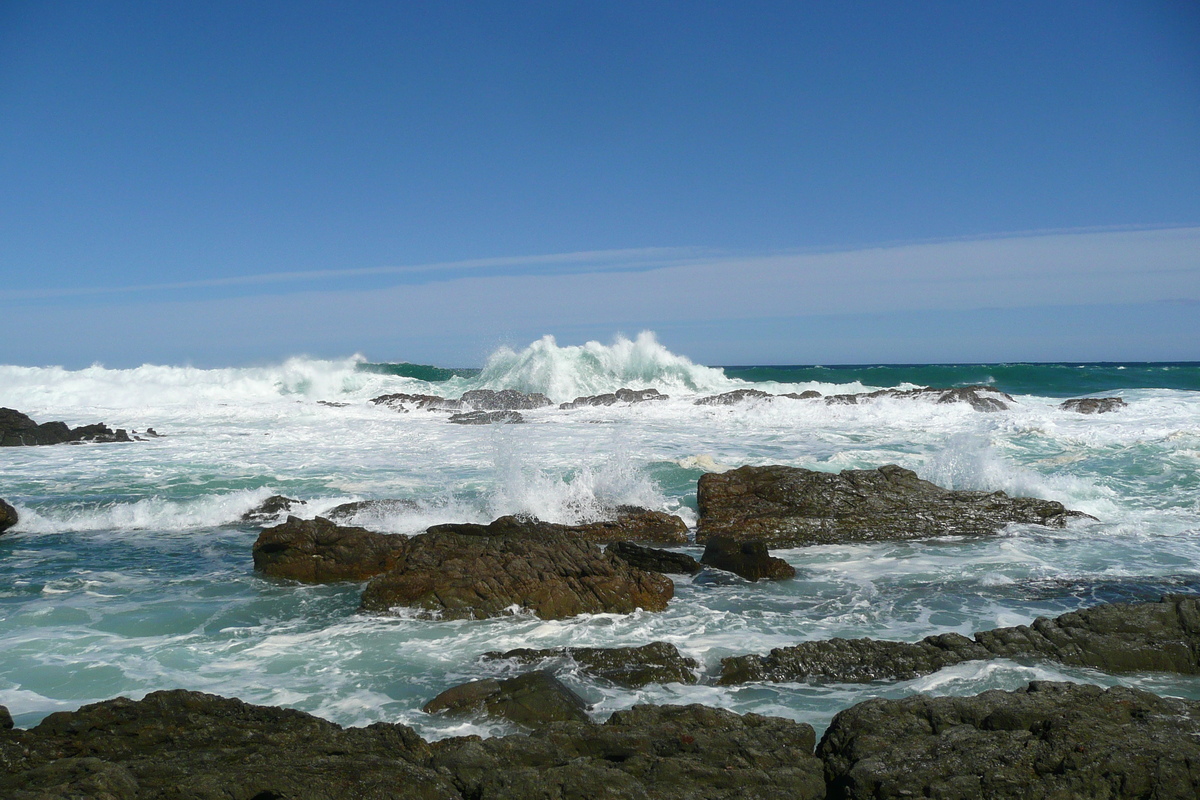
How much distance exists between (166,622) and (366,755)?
386 centimetres

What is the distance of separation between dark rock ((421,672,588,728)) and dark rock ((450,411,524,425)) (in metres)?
17.0

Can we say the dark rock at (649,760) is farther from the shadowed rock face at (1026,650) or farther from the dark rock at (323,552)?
the dark rock at (323,552)

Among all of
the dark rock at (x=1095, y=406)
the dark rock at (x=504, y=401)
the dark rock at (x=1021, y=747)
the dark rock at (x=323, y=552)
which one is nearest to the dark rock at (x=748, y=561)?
the dark rock at (x=323, y=552)

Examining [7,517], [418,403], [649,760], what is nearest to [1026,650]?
[649,760]

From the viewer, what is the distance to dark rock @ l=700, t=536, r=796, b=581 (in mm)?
7191

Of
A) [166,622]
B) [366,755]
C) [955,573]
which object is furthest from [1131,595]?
[166,622]

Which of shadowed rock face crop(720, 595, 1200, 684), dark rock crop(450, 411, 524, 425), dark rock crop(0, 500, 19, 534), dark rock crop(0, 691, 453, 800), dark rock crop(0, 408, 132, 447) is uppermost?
dark rock crop(0, 408, 132, 447)

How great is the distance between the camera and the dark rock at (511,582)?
6.20 m

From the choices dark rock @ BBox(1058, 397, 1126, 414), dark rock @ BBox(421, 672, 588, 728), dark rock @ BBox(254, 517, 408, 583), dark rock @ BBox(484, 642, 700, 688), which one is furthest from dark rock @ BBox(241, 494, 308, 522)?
dark rock @ BBox(1058, 397, 1126, 414)

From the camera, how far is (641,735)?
3469mm

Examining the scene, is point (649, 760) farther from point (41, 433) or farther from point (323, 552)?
point (41, 433)

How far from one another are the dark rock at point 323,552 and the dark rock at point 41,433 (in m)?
12.3

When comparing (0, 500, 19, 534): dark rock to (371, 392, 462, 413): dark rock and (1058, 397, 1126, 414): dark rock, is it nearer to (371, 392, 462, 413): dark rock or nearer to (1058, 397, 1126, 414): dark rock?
(371, 392, 462, 413): dark rock

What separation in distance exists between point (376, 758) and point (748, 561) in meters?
4.73
